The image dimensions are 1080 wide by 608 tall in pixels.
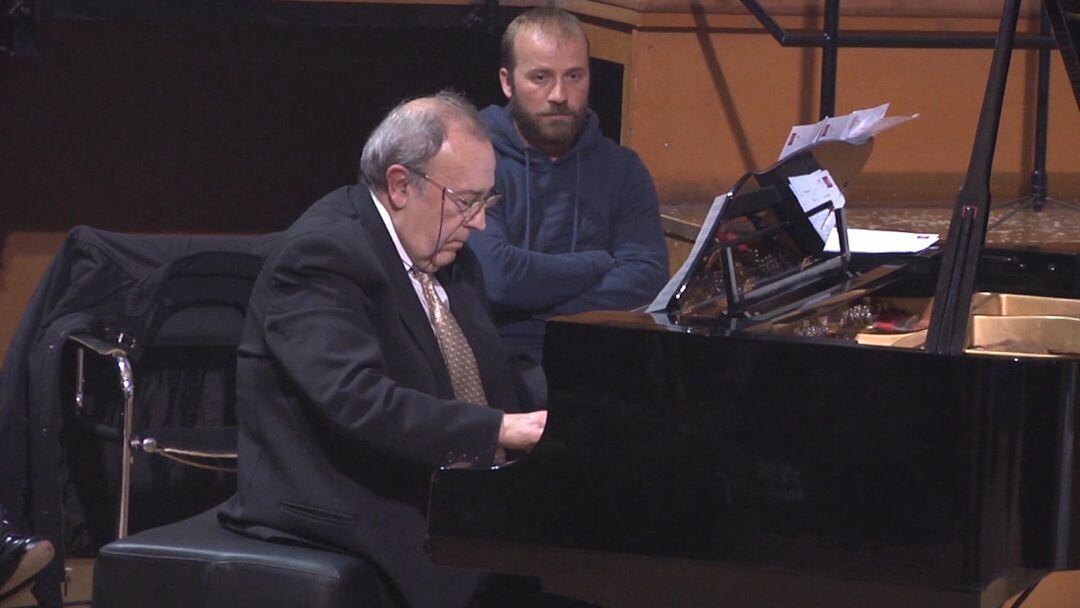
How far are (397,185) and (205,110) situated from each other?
277 centimetres

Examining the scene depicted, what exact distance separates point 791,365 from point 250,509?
3.21 ft

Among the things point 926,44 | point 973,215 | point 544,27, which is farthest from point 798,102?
point 973,215

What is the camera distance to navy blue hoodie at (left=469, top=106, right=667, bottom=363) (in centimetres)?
390

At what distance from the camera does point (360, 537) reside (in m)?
2.72

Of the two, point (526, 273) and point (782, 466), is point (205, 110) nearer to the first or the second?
point (526, 273)

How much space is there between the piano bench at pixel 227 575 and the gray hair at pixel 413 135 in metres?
0.66

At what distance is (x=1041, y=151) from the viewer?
4.97m

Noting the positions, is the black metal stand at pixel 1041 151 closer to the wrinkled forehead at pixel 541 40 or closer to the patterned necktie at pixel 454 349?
the wrinkled forehead at pixel 541 40

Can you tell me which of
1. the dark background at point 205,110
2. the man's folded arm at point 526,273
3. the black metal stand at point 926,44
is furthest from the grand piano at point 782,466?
the dark background at point 205,110

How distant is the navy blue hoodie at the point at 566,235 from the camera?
390 cm

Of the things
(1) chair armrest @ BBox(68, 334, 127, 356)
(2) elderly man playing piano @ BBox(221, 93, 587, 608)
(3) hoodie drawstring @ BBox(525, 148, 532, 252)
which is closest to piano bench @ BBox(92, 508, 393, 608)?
(2) elderly man playing piano @ BBox(221, 93, 587, 608)

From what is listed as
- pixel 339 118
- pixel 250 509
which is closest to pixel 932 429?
pixel 250 509

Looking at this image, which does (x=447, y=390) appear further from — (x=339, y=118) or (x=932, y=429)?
(x=339, y=118)

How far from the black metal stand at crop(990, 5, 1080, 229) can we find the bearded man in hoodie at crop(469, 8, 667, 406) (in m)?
1.38
